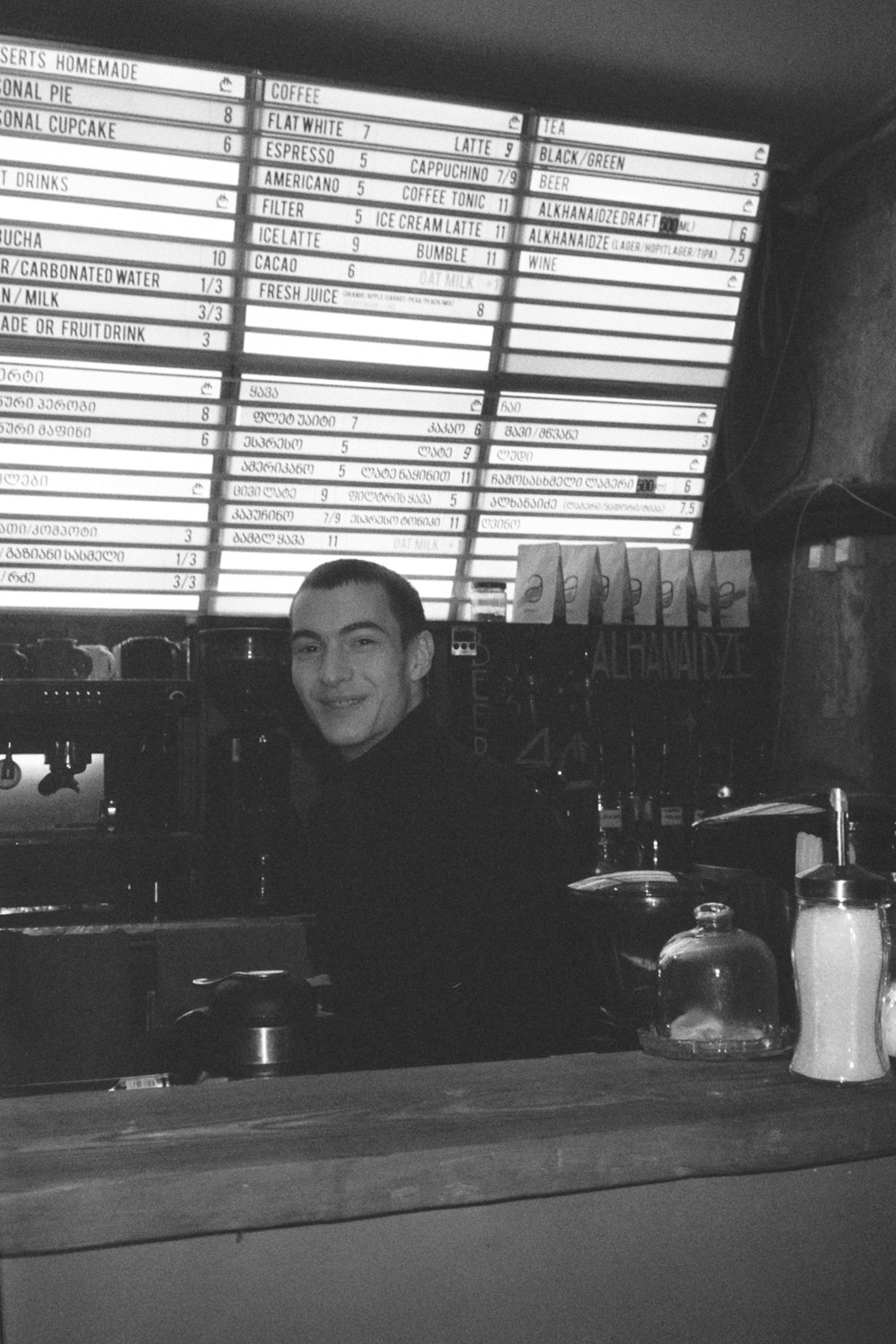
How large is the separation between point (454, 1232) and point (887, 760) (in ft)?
9.80

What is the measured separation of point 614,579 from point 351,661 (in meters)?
1.99

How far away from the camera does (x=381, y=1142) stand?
1.26 meters

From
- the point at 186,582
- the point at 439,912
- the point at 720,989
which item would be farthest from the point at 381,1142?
the point at 186,582

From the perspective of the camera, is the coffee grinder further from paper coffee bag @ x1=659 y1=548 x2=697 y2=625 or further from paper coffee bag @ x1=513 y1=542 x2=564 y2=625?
paper coffee bag @ x1=659 y1=548 x2=697 y2=625

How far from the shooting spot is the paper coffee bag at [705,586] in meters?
4.53

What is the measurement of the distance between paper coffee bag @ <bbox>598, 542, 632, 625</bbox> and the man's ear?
1779mm

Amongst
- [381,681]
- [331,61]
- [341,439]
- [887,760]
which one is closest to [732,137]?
[331,61]

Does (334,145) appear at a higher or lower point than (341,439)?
higher

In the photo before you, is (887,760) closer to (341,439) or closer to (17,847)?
(341,439)

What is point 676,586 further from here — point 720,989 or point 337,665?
point 720,989

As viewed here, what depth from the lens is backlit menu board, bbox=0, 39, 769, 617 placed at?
12.3ft

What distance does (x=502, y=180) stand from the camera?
4.00 metres

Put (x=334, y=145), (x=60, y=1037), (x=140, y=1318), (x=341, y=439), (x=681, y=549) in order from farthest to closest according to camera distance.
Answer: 1. (x=681, y=549)
2. (x=341, y=439)
3. (x=334, y=145)
4. (x=60, y=1037)
5. (x=140, y=1318)

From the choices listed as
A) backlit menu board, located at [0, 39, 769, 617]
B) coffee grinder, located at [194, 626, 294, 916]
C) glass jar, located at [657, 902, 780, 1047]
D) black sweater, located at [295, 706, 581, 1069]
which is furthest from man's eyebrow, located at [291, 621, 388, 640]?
backlit menu board, located at [0, 39, 769, 617]
